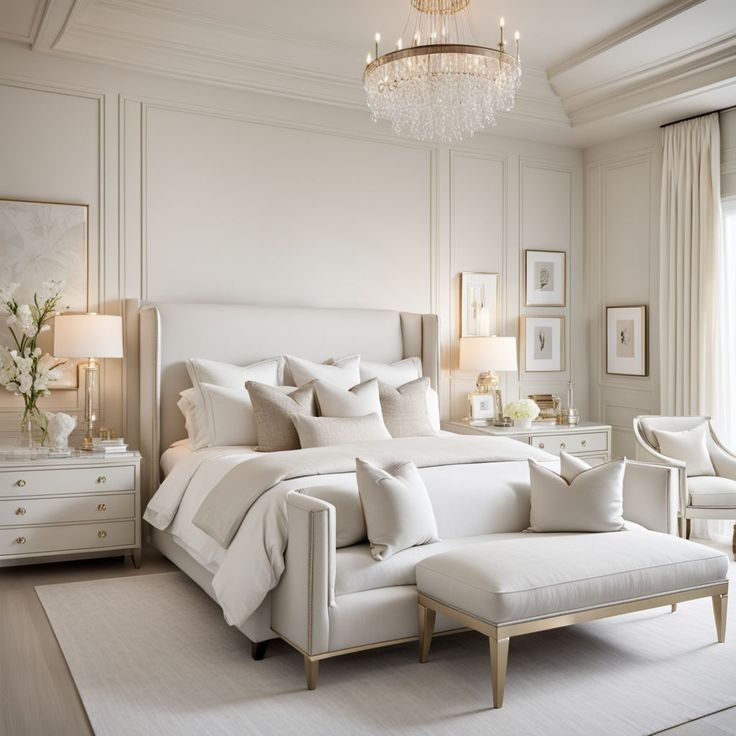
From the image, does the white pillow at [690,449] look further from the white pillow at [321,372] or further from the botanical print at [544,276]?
the white pillow at [321,372]

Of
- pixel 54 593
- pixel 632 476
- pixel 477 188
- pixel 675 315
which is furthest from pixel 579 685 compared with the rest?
pixel 477 188

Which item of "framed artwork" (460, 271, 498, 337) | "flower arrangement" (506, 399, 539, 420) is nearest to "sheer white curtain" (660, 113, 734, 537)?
"flower arrangement" (506, 399, 539, 420)

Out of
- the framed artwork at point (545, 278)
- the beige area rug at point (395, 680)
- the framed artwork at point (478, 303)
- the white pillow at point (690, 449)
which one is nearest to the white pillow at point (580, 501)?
the beige area rug at point (395, 680)

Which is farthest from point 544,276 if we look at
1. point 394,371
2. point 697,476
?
point 697,476

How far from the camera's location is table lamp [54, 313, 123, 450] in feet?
14.2

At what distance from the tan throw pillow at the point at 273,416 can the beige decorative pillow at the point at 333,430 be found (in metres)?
0.06

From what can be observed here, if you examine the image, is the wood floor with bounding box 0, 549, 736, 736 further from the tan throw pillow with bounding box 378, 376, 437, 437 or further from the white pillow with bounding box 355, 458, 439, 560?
the tan throw pillow with bounding box 378, 376, 437, 437

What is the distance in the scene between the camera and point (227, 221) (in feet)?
17.0

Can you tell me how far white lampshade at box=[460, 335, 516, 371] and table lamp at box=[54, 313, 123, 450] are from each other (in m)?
2.44

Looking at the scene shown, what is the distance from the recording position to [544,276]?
6.39m

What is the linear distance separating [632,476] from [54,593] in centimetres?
290

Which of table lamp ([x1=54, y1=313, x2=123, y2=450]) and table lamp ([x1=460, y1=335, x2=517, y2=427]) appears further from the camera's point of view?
table lamp ([x1=460, y1=335, x2=517, y2=427])

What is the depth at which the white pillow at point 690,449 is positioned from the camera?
4.97 m

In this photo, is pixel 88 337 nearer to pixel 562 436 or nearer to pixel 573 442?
pixel 562 436
